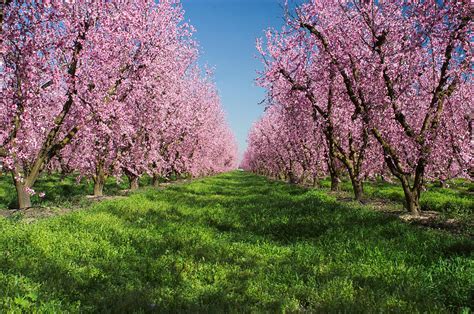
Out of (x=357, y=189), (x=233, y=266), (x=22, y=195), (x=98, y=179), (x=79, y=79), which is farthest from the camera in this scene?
(x=98, y=179)

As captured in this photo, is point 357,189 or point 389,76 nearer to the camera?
point 389,76

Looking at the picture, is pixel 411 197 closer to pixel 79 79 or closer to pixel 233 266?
pixel 233 266

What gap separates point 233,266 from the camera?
890 centimetres

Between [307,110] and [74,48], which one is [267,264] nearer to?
[74,48]

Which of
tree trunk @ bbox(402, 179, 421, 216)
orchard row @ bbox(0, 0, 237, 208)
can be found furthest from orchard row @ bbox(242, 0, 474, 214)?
orchard row @ bbox(0, 0, 237, 208)

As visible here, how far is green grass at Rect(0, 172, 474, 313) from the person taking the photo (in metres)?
6.39

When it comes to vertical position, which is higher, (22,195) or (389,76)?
(389,76)

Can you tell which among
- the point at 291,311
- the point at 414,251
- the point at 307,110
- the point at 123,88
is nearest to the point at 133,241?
the point at 291,311

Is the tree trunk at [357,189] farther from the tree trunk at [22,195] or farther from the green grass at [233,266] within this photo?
the tree trunk at [22,195]

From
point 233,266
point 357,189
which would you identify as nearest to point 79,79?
point 233,266

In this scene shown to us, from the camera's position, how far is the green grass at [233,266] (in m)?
6.39

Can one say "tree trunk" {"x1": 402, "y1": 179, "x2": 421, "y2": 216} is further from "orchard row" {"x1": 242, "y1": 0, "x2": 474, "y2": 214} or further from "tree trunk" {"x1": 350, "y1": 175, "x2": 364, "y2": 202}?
"tree trunk" {"x1": 350, "y1": 175, "x2": 364, "y2": 202}

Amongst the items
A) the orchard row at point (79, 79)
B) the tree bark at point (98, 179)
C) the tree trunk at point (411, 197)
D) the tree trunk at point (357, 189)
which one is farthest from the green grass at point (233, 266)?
the tree bark at point (98, 179)

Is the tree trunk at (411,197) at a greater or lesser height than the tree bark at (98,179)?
lesser
